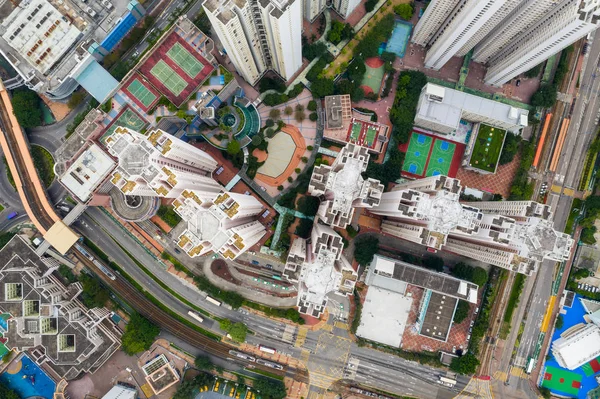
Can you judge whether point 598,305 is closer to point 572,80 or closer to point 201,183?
point 572,80

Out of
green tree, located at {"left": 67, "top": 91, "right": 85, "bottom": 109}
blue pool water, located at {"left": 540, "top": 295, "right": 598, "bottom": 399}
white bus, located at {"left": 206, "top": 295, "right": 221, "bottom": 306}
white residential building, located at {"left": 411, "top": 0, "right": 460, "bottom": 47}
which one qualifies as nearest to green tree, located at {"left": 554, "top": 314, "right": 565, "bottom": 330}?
blue pool water, located at {"left": 540, "top": 295, "right": 598, "bottom": 399}

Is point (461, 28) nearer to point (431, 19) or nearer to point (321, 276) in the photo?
point (431, 19)

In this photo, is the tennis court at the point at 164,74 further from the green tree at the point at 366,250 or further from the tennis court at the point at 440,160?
the tennis court at the point at 440,160

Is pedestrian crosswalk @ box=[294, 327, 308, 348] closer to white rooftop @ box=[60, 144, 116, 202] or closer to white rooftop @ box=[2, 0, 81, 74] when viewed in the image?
white rooftop @ box=[60, 144, 116, 202]

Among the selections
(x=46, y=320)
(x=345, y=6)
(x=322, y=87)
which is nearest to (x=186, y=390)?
(x=46, y=320)

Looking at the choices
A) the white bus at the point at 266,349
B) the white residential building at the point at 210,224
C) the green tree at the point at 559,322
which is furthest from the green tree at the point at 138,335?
the green tree at the point at 559,322

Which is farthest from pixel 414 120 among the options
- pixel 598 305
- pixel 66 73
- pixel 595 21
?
pixel 66 73
